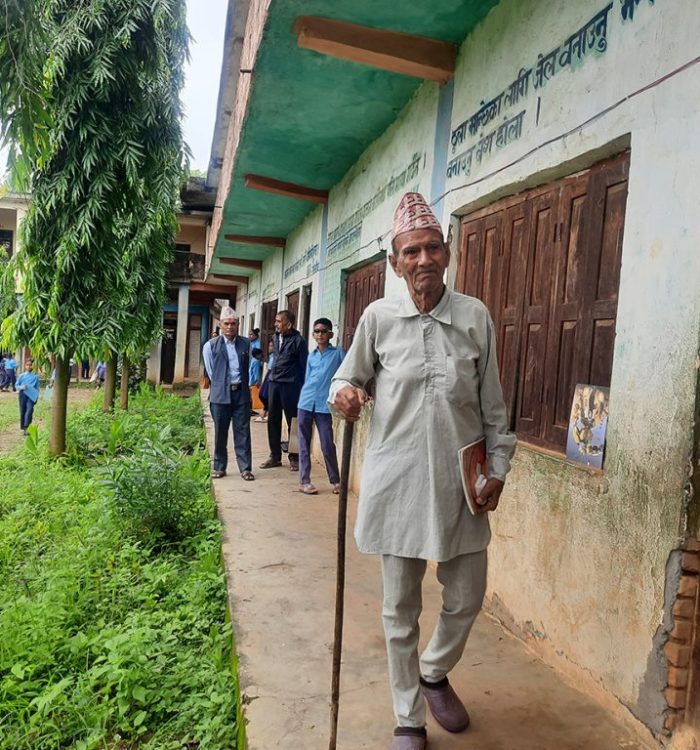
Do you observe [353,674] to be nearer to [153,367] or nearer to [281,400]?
[281,400]

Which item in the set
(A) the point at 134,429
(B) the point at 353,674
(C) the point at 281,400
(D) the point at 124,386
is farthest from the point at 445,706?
(D) the point at 124,386

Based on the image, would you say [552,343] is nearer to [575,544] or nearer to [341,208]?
[575,544]

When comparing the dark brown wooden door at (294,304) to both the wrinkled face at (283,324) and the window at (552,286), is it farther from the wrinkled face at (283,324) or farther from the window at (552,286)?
the window at (552,286)

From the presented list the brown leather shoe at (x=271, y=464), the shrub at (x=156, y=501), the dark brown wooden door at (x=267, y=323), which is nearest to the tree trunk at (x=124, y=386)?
the dark brown wooden door at (x=267, y=323)

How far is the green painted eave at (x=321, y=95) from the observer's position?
3.79m

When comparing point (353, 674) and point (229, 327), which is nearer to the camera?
point (353, 674)

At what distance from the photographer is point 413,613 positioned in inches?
81.7

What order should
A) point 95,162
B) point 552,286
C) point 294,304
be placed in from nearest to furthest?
point 552,286
point 95,162
point 294,304

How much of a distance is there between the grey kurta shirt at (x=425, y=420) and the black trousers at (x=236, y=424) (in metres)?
4.15

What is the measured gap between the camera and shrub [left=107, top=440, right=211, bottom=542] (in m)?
5.09

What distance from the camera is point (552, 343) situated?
10.0 feet

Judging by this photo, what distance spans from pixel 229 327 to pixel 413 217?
4324 mm

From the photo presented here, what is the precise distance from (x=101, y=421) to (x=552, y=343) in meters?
9.65

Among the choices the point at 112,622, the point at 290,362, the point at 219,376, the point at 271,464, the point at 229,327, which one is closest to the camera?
the point at 112,622
